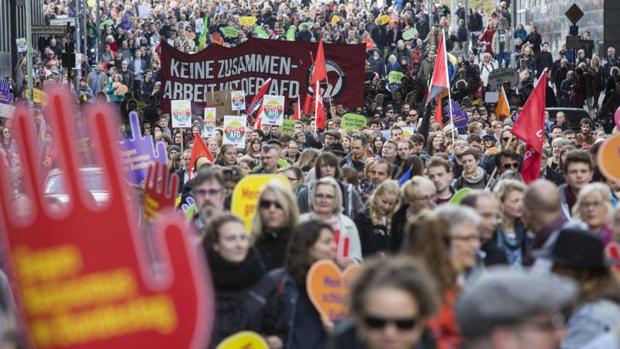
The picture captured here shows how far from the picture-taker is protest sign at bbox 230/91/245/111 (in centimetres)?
2914

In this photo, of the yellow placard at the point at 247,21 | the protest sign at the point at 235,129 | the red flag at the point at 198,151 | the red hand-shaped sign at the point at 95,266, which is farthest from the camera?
the yellow placard at the point at 247,21

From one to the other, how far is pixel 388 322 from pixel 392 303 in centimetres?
9

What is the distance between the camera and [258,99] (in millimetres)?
30141

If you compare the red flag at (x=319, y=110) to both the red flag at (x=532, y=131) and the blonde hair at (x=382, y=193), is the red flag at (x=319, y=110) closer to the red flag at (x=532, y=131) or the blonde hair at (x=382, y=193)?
the red flag at (x=532, y=131)

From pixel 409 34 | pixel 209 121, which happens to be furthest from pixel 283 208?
pixel 409 34

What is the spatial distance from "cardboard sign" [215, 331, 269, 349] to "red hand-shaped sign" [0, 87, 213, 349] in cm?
205

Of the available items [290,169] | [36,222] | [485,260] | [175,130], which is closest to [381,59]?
[175,130]

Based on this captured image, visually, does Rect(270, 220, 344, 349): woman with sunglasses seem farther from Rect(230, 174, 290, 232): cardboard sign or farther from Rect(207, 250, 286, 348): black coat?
Rect(230, 174, 290, 232): cardboard sign

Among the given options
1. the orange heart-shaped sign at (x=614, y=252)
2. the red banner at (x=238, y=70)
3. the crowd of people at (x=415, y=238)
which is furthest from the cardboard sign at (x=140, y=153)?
the red banner at (x=238, y=70)

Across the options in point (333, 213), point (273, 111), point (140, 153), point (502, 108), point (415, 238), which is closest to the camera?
point (415, 238)

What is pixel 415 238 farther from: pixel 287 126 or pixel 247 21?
pixel 247 21

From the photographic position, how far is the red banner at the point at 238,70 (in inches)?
1190

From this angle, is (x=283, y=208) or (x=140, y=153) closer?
(x=283, y=208)

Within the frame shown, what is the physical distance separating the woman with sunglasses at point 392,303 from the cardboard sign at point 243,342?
233 centimetres
